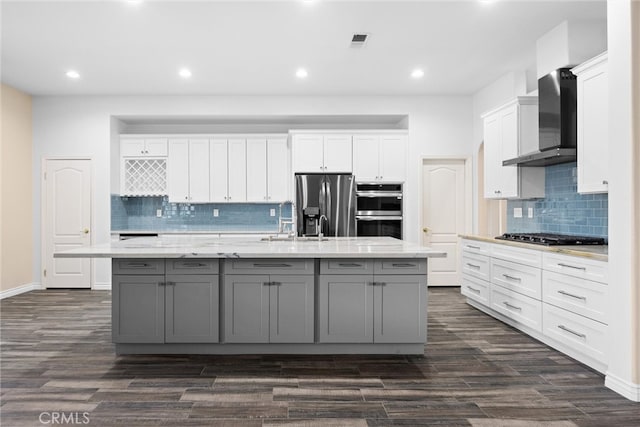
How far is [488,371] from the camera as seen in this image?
329 centimetres

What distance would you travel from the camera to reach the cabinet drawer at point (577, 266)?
3.11 metres

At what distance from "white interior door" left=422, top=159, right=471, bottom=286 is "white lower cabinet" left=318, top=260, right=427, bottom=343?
347 centimetres

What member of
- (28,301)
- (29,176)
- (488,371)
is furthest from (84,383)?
(29,176)

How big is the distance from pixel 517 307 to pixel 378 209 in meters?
2.76

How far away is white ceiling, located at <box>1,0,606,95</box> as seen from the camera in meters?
3.90

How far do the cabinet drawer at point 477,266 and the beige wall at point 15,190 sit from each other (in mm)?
6112

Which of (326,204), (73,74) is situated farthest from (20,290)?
(326,204)

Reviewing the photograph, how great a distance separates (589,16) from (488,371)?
3305mm

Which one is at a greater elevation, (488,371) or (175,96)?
(175,96)

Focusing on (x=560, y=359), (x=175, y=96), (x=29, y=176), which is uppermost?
(x=175, y=96)

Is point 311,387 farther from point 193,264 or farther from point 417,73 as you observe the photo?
point 417,73

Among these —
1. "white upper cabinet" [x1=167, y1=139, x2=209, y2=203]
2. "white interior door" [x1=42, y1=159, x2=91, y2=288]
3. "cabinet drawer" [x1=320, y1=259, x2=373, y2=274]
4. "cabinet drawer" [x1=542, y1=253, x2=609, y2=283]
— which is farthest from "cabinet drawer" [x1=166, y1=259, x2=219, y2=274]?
"white interior door" [x1=42, y1=159, x2=91, y2=288]

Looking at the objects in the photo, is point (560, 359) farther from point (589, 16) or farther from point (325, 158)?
point (325, 158)

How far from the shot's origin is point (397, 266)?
356 cm
